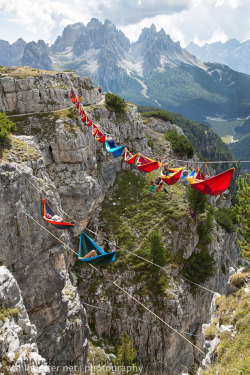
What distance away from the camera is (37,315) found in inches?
851

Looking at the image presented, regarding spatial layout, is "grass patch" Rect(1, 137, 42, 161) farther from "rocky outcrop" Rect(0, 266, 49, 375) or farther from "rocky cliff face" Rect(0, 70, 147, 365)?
"rocky outcrop" Rect(0, 266, 49, 375)

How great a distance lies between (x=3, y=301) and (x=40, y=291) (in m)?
7.47

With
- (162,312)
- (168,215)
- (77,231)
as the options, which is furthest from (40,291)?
(168,215)

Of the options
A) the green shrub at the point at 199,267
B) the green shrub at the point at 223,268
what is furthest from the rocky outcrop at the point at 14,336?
the green shrub at the point at 223,268

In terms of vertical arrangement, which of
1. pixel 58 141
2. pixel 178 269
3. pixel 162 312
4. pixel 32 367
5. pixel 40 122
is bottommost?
pixel 162 312

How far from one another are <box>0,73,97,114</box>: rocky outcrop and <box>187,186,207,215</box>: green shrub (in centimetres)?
2771

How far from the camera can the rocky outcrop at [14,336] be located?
39.0 ft

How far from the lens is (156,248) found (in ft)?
110

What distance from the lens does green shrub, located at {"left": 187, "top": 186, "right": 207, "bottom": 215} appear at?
1537 inches

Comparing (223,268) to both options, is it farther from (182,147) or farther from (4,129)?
(4,129)

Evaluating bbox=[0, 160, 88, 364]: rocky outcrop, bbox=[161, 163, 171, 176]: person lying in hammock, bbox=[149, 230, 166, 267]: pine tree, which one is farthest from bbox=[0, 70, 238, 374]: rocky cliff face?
bbox=[161, 163, 171, 176]: person lying in hammock

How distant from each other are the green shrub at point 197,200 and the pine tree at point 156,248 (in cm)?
1060

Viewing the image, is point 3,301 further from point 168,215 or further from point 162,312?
point 168,215

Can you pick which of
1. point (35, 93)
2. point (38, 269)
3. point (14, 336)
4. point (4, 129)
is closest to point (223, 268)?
point (38, 269)
